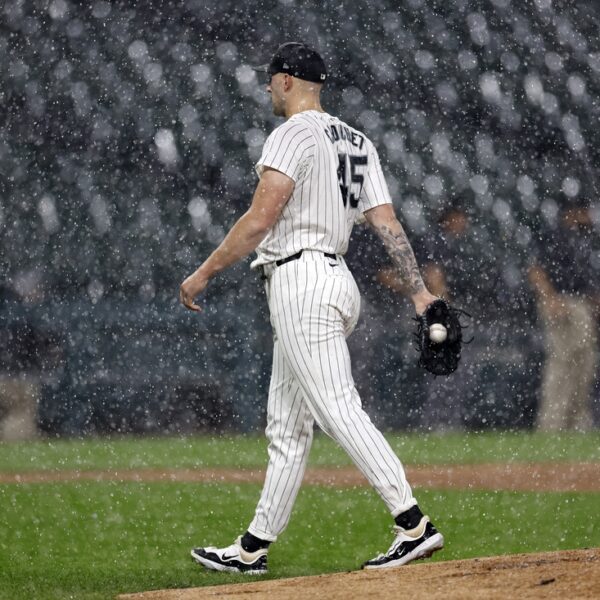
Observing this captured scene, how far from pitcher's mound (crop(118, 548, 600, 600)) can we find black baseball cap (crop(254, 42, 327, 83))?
4.95ft

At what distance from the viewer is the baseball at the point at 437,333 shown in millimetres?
4227

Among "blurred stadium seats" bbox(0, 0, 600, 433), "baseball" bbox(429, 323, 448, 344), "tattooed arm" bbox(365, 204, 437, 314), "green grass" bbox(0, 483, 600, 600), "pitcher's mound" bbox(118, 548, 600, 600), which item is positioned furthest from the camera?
"blurred stadium seats" bbox(0, 0, 600, 433)

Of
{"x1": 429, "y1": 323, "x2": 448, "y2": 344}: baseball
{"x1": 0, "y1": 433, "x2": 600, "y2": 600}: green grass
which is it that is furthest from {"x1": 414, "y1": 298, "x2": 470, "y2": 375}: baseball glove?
{"x1": 0, "y1": 433, "x2": 600, "y2": 600}: green grass

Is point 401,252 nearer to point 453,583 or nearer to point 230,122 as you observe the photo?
point 453,583

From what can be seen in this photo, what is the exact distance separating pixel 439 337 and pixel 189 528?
264cm

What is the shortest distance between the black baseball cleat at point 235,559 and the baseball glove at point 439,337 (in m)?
0.80

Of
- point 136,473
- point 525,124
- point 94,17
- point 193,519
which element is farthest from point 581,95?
point 193,519

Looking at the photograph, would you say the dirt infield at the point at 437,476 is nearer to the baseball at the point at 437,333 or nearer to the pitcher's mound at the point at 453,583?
the baseball at the point at 437,333

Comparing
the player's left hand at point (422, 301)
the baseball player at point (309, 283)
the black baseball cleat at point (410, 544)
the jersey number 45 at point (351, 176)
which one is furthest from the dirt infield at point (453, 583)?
the jersey number 45 at point (351, 176)

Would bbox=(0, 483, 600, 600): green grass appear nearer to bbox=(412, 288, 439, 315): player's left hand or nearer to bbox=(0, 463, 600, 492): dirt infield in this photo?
bbox=(0, 463, 600, 492): dirt infield

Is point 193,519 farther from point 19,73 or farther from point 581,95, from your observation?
point 19,73

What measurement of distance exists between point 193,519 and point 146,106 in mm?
14588

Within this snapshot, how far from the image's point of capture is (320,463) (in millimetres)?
10812

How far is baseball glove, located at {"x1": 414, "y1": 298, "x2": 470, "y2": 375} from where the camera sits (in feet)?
13.9
